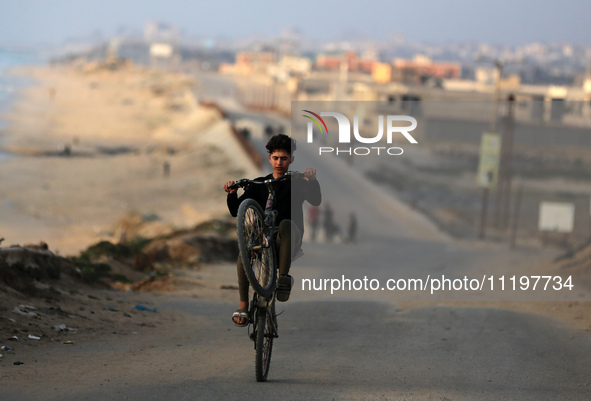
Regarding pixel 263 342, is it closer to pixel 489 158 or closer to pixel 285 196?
pixel 285 196

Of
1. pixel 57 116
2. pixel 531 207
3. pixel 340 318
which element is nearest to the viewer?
pixel 340 318

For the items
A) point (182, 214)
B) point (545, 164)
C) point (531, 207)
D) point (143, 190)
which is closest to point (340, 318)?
point (182, 214)

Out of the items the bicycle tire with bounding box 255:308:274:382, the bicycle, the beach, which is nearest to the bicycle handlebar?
the bicycle

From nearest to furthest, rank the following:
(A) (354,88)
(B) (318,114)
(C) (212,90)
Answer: (B) (318,114)
(A) (354,88)
(C) (212,90)

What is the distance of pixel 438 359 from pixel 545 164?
145 ft

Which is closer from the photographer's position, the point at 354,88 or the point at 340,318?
the point at 340,318

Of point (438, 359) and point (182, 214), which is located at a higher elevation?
point (438, 359)

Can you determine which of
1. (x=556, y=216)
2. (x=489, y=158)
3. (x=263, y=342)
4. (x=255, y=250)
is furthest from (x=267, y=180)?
(x=489, y=158)

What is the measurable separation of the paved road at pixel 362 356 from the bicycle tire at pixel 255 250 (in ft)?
2.42

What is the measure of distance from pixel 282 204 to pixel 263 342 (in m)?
1.02

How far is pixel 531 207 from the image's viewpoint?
4081 centimetres

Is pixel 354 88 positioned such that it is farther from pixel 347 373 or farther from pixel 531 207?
pixel 347 373

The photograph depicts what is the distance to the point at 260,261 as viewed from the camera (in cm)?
588

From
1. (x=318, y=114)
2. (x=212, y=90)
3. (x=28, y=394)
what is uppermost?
(x=318, y=114)
